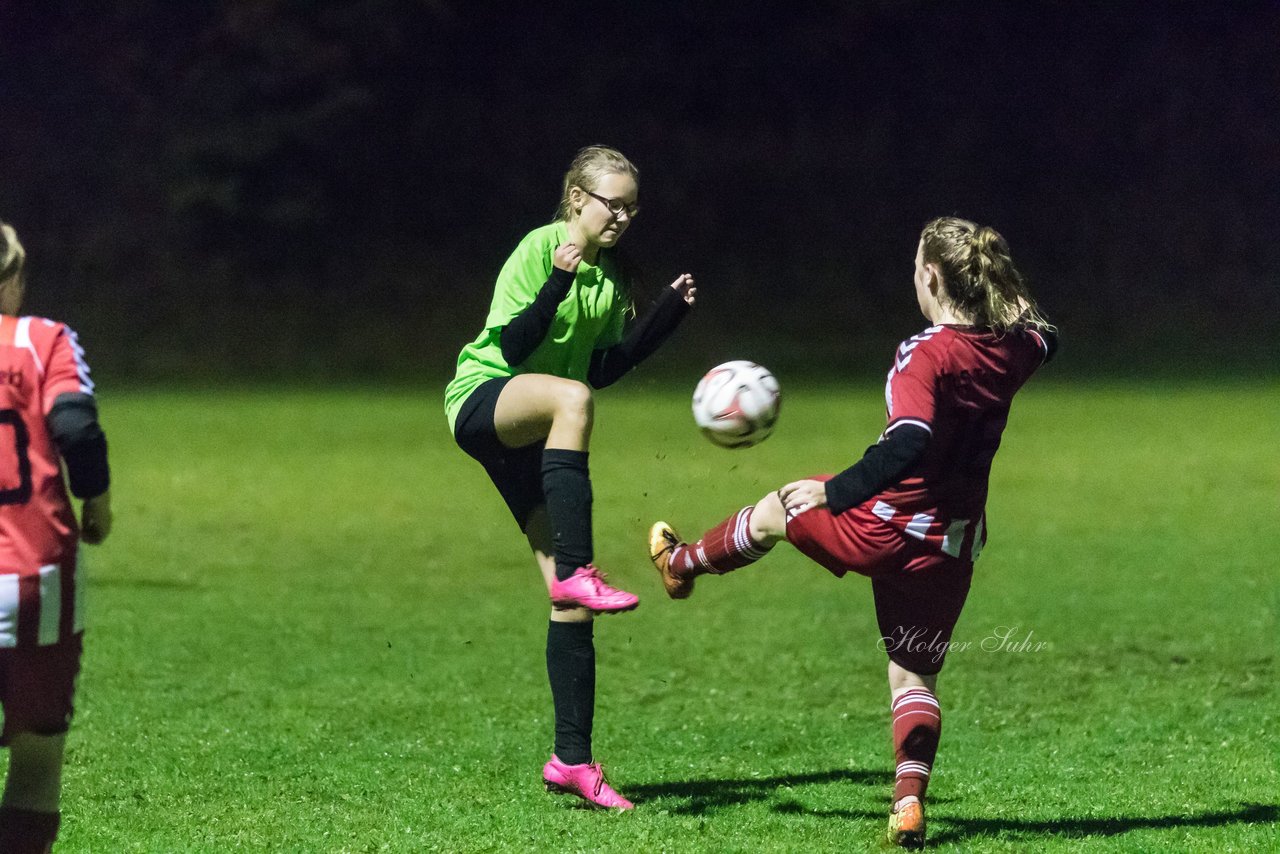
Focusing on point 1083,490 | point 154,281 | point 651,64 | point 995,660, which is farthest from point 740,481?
point 651,64

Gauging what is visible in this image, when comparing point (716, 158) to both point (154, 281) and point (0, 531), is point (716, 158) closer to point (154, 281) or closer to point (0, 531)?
point (154, 281)

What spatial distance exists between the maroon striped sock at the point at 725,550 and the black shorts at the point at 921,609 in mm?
375

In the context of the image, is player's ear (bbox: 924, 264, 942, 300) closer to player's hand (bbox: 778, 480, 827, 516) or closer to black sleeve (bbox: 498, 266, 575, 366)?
player's hand (bbox: 778, 480, 827, 516)

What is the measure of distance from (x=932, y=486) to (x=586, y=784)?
130cm

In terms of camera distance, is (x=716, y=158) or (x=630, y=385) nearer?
(x=630, y=385)

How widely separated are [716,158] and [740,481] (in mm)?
15817

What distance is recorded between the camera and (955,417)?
4.13 m

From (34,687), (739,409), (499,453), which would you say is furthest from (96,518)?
(739,409)

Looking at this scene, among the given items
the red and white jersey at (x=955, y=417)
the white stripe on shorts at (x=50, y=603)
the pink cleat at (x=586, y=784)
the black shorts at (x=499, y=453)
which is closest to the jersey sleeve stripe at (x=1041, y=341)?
the red and white jersey at (x=955, y=417)

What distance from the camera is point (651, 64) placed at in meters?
28.2

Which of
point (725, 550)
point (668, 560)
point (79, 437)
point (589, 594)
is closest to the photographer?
point (79, 437)

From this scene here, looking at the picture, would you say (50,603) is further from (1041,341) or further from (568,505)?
(1041,341)

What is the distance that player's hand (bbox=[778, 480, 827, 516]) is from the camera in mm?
4074

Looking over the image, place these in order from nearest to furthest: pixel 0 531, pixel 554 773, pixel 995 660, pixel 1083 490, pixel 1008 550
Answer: pixel 0 531, pixel 554 773, pixel 995 660, pixel 1008 550, pixel 1083 490
